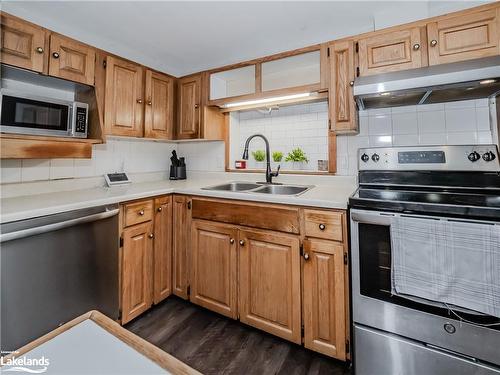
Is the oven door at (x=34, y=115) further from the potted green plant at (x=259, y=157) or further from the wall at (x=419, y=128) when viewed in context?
the wall at (x=419, y=128)

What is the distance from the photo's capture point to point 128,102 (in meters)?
2.08

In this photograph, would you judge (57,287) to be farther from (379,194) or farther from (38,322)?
(379,194)

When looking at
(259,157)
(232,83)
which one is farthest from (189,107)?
(259,157)

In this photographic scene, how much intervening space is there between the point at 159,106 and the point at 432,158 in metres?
2.26

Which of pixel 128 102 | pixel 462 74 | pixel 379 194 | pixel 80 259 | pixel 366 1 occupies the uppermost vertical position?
pixel 366 1

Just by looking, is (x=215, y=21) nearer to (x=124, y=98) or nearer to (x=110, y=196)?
(x=124, y=98)

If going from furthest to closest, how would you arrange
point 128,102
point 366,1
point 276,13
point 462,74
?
point 128,102 → point 276,13 → point 366,1 → point 462,74

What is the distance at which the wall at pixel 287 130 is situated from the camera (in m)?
2.19

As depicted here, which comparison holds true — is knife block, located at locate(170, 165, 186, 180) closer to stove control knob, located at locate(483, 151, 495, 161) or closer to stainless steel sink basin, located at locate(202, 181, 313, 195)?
stainless steel sink basin, located at locate(202, 181, 313, 195)

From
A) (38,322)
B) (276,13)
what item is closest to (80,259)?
(38,322)

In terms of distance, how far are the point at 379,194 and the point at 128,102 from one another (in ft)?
6.58

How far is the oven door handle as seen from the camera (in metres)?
1.23

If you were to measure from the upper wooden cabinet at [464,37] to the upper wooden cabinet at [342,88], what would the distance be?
456 millimetres

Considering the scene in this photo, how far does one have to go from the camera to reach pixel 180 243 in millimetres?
2021
